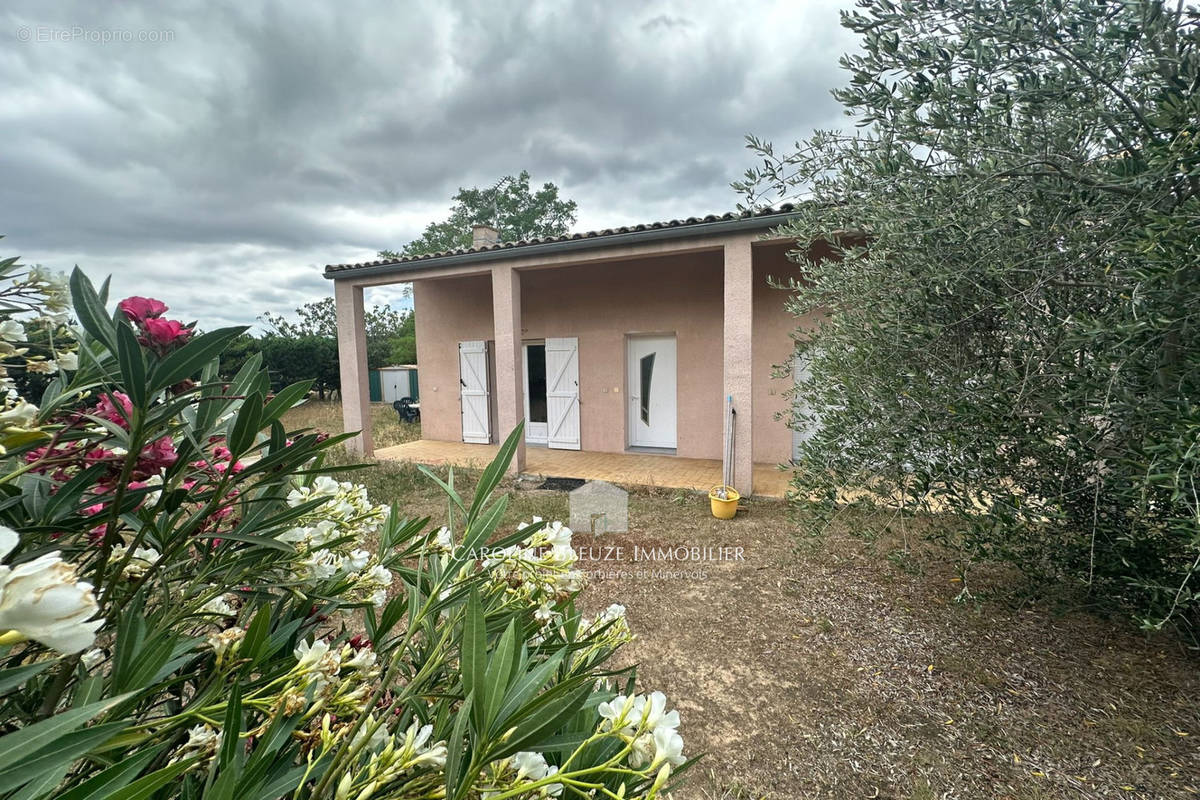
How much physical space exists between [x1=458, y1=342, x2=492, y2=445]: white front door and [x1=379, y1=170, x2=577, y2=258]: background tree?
19.9m

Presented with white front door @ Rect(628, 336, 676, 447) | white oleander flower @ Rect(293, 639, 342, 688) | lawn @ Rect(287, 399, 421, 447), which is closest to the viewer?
white oleander flower @ Rect(293, 639, 342, 688)

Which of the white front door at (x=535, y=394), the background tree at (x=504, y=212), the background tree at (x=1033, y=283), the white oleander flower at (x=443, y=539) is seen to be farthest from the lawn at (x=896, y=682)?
the background tree at (x=504, y=212)

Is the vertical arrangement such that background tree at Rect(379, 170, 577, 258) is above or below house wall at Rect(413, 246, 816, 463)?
above

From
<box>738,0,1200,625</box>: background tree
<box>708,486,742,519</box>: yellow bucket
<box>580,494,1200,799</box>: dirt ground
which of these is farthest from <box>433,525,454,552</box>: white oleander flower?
<box>708,486,742,519</box>: yellow bucket

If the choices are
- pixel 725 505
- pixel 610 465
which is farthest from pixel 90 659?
pixel 610 465

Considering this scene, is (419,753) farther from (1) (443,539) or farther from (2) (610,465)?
(2) (610,465)

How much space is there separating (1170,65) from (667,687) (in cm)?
356

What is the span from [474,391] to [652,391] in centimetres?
334

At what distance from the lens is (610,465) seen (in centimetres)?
725

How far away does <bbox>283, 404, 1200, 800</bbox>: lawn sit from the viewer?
83.1 inches

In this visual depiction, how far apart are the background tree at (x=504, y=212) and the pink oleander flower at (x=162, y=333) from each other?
91.4 feet

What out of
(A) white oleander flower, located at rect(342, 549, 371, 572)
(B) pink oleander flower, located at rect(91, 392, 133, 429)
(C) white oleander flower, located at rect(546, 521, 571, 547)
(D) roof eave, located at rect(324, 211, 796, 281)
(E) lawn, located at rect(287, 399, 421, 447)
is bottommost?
(E) lawn, located at rect(287, 399, 421, 447)

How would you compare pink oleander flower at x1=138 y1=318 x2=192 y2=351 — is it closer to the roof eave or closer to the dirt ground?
the dirt ground

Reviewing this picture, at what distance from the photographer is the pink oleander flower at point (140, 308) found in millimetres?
771
